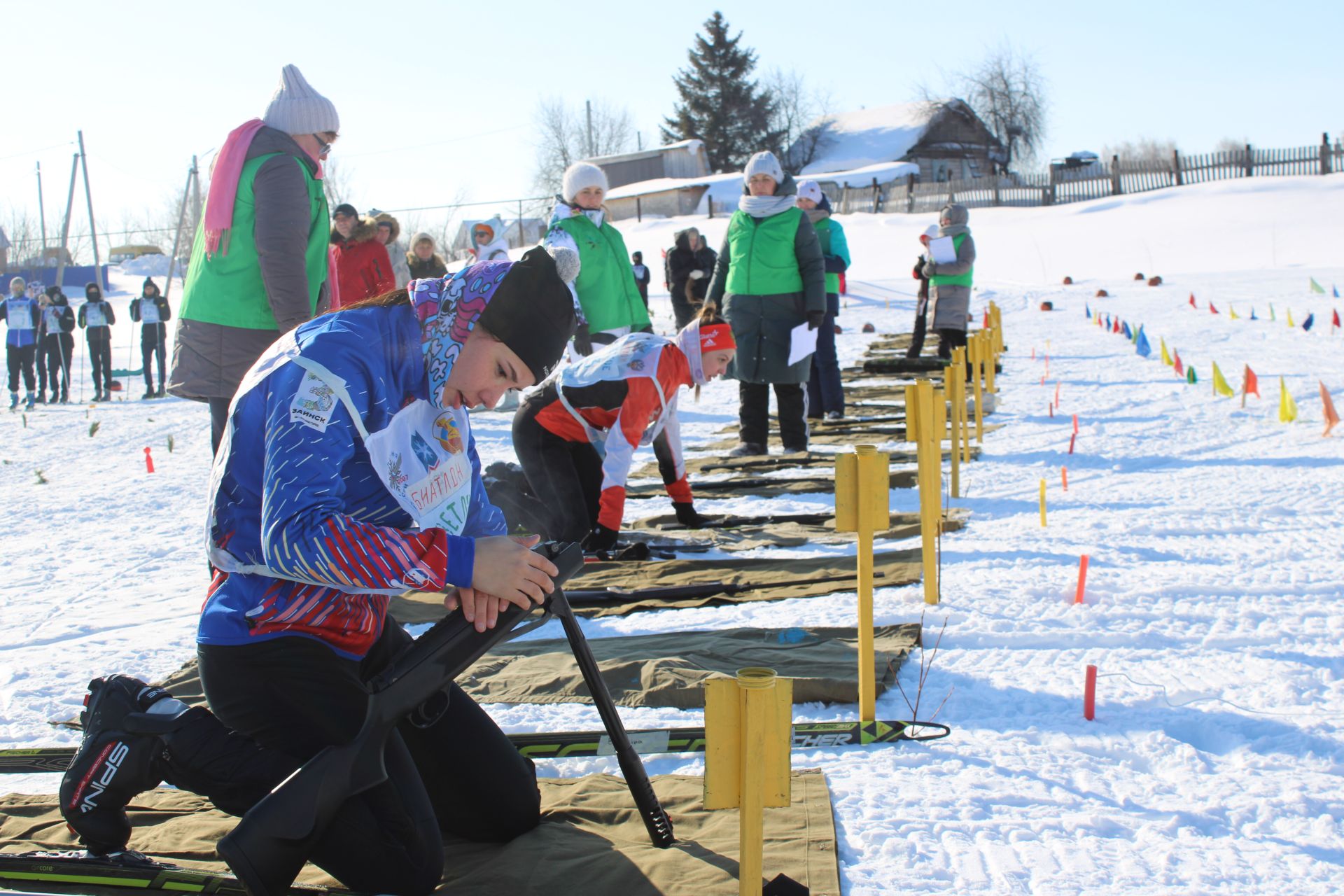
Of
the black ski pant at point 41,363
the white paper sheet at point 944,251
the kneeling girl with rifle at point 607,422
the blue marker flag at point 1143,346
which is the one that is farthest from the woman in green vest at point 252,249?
the black ski pant at point 41,363

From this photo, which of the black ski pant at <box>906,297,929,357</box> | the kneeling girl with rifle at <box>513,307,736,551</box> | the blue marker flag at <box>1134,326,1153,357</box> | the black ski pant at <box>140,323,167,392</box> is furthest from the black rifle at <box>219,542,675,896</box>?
the black ski pant at <box>140,323,167,392</box>

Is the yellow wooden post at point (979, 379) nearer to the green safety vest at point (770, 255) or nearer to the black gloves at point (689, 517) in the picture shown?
the green safety vest at point (770, 255)

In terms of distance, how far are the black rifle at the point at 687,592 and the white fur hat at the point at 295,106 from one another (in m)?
1.97

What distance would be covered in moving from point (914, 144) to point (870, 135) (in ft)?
12.6

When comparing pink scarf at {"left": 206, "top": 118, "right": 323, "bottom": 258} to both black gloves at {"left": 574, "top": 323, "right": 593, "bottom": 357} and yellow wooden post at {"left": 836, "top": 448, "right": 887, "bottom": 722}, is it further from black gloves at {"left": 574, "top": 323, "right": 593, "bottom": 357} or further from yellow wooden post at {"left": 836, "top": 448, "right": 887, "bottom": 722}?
black gloves at {"left": 574, "top": 323, "right": 593, "bottom": 357}

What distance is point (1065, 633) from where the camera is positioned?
353cm

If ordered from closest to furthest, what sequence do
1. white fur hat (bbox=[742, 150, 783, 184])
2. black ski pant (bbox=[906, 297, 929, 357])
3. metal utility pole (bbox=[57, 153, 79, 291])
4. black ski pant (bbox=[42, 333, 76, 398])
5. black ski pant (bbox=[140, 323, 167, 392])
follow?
white fur hat (bbox=[742, 150, 783, 184]), black ski pant (bbox=[906, 297, 929, 357]), black ski pant (bbox=[140, 323, 167, 392]), black ski pant (bbox=[42, 333, 76, 398]), metal utility pole (bbox=[57, 153, 79, 291])

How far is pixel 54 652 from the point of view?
390cm

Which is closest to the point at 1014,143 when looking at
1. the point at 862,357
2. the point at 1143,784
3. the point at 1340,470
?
the point at 862,357

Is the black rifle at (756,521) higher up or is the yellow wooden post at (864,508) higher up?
the yellow wooden post at (864,508)

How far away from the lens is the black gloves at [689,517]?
5414 millimetres

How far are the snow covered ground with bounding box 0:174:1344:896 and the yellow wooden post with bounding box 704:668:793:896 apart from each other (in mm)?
531

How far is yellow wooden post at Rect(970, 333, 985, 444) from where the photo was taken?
24.2 feet

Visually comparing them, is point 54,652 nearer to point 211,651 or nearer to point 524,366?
point 211,651
